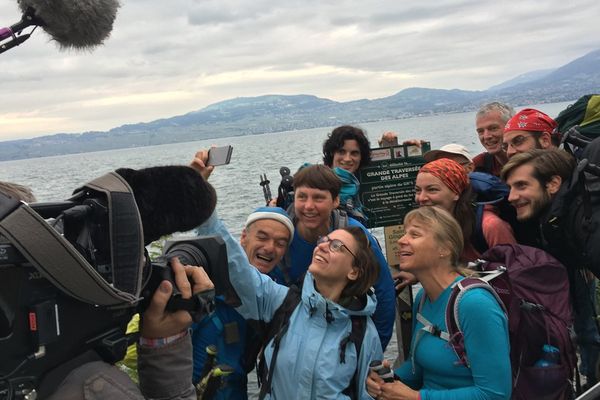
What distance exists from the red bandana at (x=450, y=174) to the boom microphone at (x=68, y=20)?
260 cm

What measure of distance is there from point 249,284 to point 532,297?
5.75 ft

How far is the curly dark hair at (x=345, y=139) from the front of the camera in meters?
5.36

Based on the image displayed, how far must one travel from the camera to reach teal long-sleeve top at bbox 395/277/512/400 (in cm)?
280

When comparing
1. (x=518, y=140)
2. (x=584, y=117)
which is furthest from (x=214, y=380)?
(x=584, y=117)

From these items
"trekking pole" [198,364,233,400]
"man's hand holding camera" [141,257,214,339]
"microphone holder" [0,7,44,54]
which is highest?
"microphone holder" [0,7,44,54]

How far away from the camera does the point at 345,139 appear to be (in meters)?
5.37

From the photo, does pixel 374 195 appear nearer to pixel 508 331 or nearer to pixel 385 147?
pixel 385 147

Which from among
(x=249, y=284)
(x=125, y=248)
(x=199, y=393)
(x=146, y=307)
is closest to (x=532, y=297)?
(x=249, y=284)

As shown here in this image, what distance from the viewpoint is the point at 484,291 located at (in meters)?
2.93

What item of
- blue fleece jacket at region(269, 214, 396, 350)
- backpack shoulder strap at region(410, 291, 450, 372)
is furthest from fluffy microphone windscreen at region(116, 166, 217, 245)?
blue fleece jacket at region(269, 214, 396, 350)

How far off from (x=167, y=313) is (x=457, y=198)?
283cm

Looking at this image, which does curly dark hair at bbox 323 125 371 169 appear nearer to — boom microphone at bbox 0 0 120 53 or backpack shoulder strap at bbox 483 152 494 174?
backpack shoulder strap at bbox 483 152 494 174

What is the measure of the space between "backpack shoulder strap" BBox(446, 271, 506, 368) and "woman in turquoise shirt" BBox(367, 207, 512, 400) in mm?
27

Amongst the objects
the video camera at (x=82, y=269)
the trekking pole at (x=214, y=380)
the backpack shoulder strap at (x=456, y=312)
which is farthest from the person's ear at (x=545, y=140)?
the video camera at (x=82, y=269)
